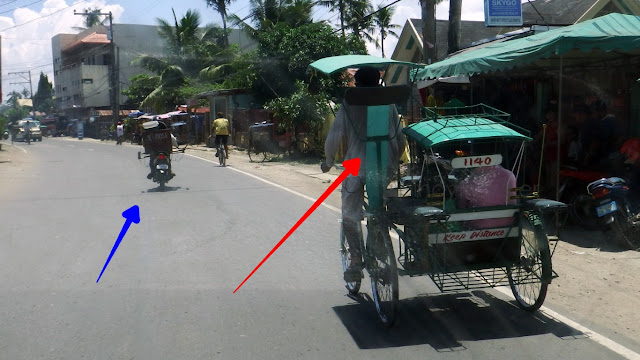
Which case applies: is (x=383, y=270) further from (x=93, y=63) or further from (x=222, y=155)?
(x=93, y=63)

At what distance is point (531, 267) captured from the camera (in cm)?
515

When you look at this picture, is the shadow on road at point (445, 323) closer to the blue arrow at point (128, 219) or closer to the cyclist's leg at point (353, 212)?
the cyclist's leg at point (353, 212)

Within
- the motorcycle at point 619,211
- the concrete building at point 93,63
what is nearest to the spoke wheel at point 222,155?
the motorcycle at point 619,211

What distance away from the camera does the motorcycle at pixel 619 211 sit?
769 centimetres

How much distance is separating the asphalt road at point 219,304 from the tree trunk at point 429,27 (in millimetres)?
7721

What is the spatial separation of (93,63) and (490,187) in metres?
72.1

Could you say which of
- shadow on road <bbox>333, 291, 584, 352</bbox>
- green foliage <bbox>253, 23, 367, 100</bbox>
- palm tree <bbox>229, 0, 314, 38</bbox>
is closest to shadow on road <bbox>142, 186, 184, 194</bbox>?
shadow on road <bbox>333, 291, 584, 352</bbox>

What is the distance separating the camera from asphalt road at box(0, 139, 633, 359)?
182 inches

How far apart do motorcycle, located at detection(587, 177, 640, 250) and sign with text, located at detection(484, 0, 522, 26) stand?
7719mm

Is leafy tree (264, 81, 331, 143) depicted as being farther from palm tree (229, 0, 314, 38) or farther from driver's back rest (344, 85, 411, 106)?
driver's back rest (344, 85, 411, 106)

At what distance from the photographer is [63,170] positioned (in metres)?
20.8

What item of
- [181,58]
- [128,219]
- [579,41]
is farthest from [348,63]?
[181,58]

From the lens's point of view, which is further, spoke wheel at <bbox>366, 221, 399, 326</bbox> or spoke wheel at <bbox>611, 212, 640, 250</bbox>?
spoke wheel at <bbox>611, 212, 640, 250</bbox>

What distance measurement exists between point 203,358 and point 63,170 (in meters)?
18.1
